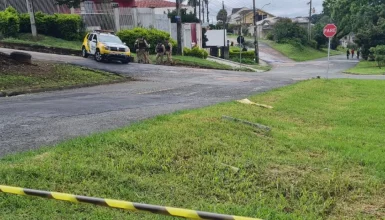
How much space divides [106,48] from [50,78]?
26.3ft

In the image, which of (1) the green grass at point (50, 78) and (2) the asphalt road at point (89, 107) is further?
(1) the green grass at point (50, 78)

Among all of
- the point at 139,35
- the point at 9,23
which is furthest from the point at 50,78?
the point at 139,35

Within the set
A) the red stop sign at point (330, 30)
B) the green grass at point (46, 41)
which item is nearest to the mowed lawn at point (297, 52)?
the green grass at point (46, 41)

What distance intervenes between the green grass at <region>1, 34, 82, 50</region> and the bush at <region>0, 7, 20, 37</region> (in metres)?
0.63

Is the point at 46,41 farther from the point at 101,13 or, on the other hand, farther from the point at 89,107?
the point at 89,107

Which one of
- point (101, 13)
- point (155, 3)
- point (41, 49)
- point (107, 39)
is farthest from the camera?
point (155, 3)

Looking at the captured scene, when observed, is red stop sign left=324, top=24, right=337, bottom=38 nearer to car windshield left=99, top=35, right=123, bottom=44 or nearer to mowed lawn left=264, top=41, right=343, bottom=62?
car windshield left=99, top=35, right=123, bottom=44

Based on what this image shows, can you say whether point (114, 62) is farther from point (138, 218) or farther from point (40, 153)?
point (138, 218)

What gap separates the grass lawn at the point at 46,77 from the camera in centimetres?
1375

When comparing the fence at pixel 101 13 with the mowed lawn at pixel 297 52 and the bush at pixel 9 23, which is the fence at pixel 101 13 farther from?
the mowed lawn at pixel 297 52

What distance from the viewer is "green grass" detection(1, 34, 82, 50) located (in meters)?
27.1

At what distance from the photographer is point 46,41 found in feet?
94.3

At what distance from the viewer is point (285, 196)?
466 centimetres

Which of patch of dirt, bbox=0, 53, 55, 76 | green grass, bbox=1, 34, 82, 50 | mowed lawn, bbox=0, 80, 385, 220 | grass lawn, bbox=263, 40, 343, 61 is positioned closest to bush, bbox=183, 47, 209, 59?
green grass, bbox=1, 34, 82, 50
